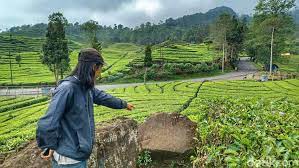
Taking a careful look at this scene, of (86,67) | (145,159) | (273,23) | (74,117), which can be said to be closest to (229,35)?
(273,23)

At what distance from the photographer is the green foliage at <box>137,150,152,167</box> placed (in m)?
9.11

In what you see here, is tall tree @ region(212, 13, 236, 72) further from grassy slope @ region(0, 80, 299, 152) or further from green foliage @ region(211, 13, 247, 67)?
grassy slope @ region(0, 80, 299, 152)

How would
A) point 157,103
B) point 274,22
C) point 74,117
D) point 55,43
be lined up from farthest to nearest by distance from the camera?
point 274,22, point 55,43, point 157,103, point 74,117

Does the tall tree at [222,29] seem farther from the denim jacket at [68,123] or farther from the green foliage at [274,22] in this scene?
the denim jacket at [68,123]

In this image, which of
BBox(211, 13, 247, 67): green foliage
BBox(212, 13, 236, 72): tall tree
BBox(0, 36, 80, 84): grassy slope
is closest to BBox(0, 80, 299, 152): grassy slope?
BBox(0, 36, 80, 84): grassy slope

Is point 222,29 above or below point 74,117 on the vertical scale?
above

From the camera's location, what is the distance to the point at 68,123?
452 centimetres

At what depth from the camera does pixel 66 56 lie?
45.7 metres

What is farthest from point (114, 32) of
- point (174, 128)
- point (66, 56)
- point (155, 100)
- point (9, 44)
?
point (174, 128)

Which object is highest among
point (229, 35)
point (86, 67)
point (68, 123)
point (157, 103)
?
point (229, 35)

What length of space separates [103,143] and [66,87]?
2.93m

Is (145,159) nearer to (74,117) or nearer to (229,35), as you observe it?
(74,117)

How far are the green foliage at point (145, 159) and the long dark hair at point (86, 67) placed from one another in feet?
15.9

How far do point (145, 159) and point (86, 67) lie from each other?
513cm
